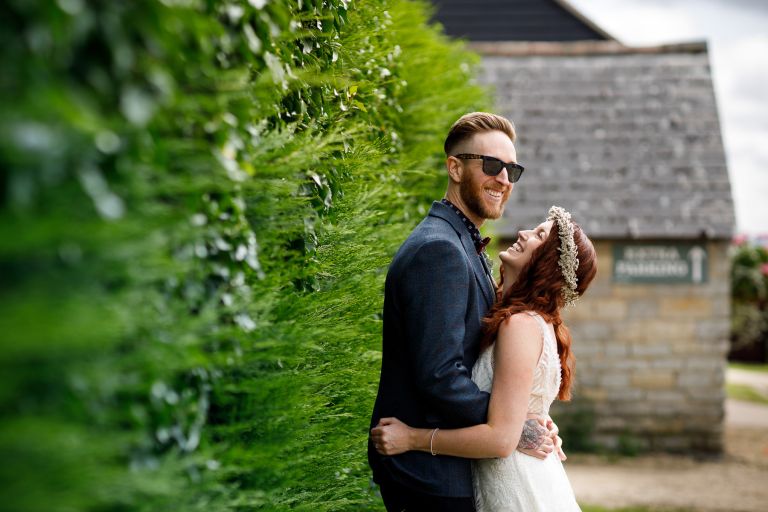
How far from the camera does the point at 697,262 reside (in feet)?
40.9

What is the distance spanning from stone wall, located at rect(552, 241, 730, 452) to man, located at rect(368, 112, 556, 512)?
30.7 ft

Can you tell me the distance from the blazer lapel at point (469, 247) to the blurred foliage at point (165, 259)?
40 cm

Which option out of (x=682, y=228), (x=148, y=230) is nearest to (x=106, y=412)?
(x=148, y=230)

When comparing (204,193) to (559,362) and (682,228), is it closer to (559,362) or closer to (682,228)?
(559,362)

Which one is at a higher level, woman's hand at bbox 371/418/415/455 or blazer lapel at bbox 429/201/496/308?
blazer lapel at bbox 429/201/496/308

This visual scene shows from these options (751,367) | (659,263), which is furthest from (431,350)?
(751,367)

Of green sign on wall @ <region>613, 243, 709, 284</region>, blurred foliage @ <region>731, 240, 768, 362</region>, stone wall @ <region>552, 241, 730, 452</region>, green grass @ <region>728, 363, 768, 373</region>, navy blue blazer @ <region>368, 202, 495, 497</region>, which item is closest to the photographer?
navy blue blazer @ <region>368, 202, 495, 497</region>

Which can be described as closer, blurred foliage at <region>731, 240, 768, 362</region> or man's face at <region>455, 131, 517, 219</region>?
man's face at <region>455, 131, 517, 219</region>

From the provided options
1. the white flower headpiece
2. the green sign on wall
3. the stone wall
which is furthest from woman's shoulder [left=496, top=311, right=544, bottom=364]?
the green sign on wall

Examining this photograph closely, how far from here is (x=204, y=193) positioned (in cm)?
197

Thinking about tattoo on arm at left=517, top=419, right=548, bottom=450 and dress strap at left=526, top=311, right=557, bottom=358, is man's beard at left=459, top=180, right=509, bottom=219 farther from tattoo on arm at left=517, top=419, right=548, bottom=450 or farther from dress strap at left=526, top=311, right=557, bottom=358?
tattoo on arm at left=517, top=419, right=548, bottom=450

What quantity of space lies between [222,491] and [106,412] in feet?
1.86

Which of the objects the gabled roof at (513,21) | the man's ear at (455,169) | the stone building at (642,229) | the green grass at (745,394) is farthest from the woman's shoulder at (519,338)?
the gabled roof at (513,21)

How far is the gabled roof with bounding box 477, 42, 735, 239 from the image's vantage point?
12633mm
